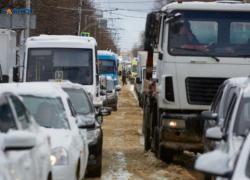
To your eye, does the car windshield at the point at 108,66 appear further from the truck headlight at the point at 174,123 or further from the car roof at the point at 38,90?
the car roof at the point at 38,90

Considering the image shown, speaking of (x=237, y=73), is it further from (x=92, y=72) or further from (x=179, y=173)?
(x=92, y=72)

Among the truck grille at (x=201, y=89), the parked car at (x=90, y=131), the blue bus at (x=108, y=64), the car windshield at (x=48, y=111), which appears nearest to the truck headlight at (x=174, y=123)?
the truck grille at (x=201, y=89)

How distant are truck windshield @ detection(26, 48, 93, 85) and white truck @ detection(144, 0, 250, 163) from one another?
5.13m

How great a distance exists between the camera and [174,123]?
13422 millimetres

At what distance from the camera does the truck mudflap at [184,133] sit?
1331 centimetres

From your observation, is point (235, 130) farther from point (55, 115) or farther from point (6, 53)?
point (6, 53)

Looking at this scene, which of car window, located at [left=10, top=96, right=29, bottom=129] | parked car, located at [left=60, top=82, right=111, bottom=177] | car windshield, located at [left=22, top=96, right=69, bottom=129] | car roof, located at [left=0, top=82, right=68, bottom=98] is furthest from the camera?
parked car, located at [left=60, top=82, right=111, bottom=177]

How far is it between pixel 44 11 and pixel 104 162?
35.5 meters

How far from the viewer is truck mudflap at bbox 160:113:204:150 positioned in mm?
13312

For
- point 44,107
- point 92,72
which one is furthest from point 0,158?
point 92,72

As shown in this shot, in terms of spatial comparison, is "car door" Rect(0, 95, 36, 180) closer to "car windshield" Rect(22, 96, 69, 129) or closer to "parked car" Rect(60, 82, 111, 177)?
"car windshield" Rect(22, 96, 69, 129)

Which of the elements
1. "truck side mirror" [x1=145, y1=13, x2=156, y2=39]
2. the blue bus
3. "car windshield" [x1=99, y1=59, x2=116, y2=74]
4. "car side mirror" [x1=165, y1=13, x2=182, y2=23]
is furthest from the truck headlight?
"car windshield" [x1=99, y1=59, x2=116, y2=74]

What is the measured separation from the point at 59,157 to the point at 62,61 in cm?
1034

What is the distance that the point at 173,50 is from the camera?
13633 millimetres
